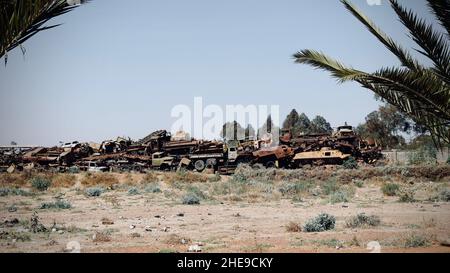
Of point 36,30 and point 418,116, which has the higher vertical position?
point 36,30

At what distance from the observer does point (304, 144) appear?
32.5m

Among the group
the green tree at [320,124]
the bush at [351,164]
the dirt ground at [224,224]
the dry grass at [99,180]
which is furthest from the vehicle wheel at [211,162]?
the green tree at [320,124]

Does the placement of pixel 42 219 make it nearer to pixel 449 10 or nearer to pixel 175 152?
pixel 449 10

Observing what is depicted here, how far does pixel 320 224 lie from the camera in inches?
412

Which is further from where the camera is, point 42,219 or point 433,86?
point 42,219

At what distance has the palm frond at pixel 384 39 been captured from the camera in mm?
7176

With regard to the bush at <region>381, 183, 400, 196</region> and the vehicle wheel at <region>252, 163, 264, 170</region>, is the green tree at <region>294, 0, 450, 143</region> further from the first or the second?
the vehicle wheel at <region>252, 163, 264, 170</region>

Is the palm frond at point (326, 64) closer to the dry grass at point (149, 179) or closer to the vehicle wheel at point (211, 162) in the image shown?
the dry grass at point (149, 179)

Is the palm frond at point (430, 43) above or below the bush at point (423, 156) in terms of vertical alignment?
above

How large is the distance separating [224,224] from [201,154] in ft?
69.9

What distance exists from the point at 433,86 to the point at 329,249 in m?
3.53

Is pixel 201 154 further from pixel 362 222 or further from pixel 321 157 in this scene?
pixel 362 222
